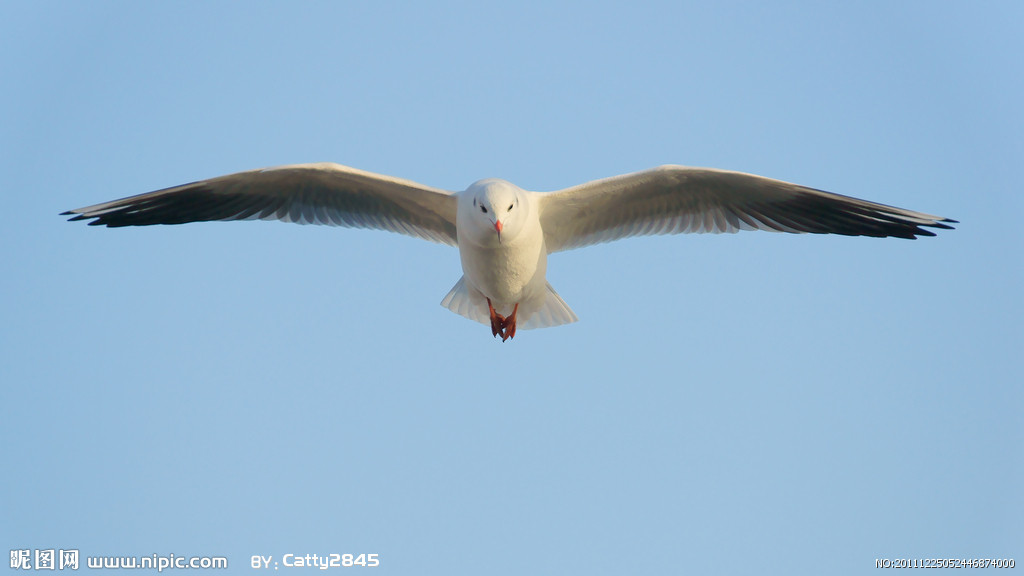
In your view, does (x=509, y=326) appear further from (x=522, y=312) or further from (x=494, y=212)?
(x=494, y=212)

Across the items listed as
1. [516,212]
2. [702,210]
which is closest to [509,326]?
[516,212]

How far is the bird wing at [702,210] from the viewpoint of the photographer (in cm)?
938

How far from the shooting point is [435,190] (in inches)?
380

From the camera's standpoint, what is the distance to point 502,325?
1020cm

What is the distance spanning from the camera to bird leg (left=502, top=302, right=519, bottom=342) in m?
10.2

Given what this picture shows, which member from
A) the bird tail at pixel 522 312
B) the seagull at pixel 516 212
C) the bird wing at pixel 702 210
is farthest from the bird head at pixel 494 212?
the bird tail at pixel 522 312

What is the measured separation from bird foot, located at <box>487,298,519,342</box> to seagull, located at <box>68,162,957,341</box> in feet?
0.03

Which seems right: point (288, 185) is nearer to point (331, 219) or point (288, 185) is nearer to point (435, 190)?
point (331, 219)

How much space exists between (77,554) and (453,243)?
499 centimetres

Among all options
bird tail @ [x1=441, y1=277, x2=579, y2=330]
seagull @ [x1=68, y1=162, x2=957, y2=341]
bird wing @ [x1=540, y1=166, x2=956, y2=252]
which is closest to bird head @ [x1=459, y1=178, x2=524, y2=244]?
seagull @ [x1=68, y1=162, x2=957, y2=341]

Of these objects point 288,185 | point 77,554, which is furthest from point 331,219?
point 77,554

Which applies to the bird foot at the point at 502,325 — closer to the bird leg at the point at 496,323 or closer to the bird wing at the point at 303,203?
the bird leg at the point at 496,323

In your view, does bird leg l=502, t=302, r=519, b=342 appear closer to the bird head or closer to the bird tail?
the bird tail

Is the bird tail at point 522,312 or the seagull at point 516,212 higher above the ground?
the seagull at point 516,212
